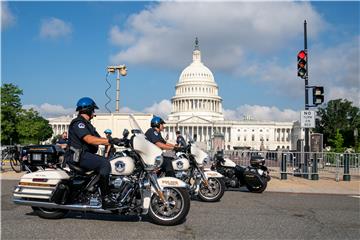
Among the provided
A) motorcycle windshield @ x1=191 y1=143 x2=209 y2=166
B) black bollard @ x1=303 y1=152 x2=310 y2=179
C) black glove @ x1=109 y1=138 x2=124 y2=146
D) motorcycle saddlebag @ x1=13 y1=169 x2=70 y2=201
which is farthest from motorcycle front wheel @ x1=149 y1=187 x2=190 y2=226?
black bollard @ x1=303 y1=152 x2=310 y2=179

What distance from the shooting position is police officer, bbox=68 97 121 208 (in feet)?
20.9

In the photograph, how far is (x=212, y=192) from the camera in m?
9.70

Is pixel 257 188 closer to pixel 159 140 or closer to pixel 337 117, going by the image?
pixel 159 140

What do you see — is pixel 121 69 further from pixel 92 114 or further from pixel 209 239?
pixel 209 239

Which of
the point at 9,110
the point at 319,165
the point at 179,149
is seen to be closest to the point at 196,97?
the point at 9,110

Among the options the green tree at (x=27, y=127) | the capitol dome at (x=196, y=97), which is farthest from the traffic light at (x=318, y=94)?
the capitol dome at (x=196, y=97)

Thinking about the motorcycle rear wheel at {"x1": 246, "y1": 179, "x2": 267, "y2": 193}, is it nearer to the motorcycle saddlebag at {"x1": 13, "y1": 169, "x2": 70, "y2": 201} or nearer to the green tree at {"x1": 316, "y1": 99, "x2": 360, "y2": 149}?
the motorcycle saddlebag at {"x1": 13, "y1": 169, "x2": 70, "y2": 201}

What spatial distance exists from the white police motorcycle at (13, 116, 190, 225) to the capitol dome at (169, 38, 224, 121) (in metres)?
126

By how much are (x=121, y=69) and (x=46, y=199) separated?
1994cm

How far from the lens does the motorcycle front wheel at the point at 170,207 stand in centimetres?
660

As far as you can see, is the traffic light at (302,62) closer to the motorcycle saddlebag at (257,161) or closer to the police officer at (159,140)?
the motorcycle saddlebag at (257,161)

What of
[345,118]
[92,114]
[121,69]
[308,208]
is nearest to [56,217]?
[92,114]

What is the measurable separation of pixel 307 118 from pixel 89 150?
1331 centimetres

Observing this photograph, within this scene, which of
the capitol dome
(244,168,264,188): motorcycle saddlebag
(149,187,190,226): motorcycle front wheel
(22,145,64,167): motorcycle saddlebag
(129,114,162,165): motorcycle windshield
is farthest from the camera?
the capitol dome
